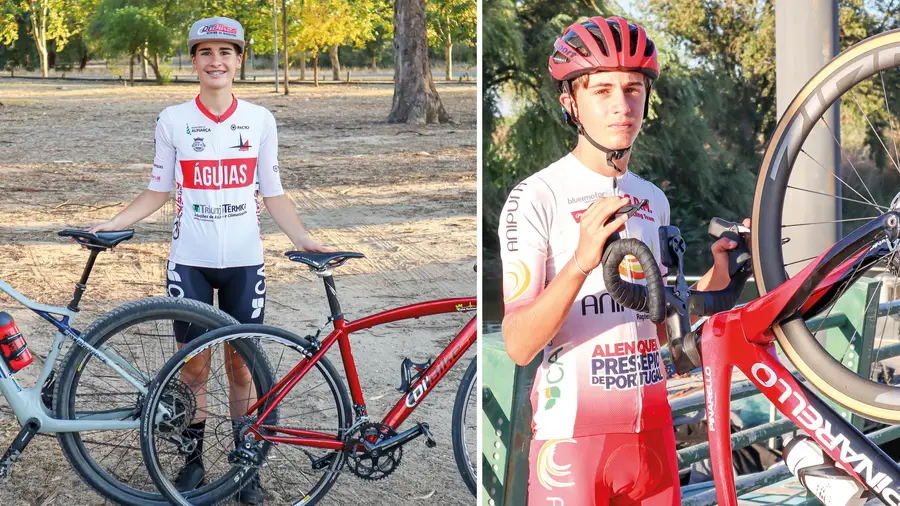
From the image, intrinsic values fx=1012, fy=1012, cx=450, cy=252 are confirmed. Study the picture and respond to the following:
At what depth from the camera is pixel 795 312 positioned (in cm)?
137

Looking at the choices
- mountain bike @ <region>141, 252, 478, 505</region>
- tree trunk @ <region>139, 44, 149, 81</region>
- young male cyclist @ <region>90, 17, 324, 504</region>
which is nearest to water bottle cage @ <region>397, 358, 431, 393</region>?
mountain bike @ <region>141, 252, 478, 505</region>

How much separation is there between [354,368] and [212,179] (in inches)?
24.5

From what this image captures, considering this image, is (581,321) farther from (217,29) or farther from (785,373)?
(217,29)

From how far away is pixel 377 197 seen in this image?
28.8 feet

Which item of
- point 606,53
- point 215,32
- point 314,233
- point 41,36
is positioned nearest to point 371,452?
point 215,32

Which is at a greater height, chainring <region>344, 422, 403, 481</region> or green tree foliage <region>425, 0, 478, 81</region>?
green tree foliage <region>425, 0, 478, 81</region>

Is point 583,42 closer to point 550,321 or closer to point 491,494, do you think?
point 550,321

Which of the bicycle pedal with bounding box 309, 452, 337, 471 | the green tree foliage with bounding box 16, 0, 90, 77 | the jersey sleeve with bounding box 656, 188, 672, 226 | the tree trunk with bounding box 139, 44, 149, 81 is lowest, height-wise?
the bicycle pedal with bounding box 309, 452, 337, 471

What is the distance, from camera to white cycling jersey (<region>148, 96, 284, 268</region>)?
2.66 meters

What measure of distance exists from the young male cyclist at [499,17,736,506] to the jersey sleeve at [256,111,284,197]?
4.85 feet

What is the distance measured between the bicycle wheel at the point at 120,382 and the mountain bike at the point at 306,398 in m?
0.11

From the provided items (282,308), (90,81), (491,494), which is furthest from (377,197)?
(90,81)

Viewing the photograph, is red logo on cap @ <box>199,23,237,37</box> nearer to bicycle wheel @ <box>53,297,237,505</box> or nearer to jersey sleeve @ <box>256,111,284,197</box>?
jersey sleeve @ <box>256,111,284,197</box>

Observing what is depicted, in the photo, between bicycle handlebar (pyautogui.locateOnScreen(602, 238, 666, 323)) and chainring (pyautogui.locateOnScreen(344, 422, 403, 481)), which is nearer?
bicycle handlebar (pyautogui.locateOnScreen(602, 238, 666, 323))
